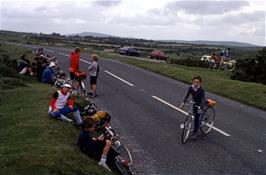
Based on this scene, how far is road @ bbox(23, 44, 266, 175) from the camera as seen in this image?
411 inches

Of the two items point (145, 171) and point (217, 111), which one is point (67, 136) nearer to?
point (145, 171)

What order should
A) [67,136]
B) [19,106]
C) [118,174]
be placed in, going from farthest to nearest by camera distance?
[19,106]
[67,136]
[118,174]

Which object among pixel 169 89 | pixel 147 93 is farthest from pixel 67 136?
pixel 169 89

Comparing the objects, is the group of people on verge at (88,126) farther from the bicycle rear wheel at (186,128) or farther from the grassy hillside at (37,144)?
the bicycle rear wheel at (186,128)

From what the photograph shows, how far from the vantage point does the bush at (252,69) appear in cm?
3409

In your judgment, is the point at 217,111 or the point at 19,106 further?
the point at 217,111

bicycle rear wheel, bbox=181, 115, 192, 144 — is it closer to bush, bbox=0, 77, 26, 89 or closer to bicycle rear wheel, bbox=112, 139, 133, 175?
bicycle rear wheel, bbox=112, 139, 133, 175

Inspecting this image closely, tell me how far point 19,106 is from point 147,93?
25.9 ft

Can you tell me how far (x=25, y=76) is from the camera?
25.5 metres

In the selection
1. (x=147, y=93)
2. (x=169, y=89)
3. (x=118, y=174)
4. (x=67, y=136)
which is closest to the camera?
(x=118, y=174)

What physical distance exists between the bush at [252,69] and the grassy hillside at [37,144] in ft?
70.5

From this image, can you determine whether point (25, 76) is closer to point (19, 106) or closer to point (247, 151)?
point (19, 106)

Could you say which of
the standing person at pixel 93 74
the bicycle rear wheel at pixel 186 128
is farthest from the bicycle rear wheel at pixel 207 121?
the standing person at pixel 93 74

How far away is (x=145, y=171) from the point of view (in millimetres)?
9922
